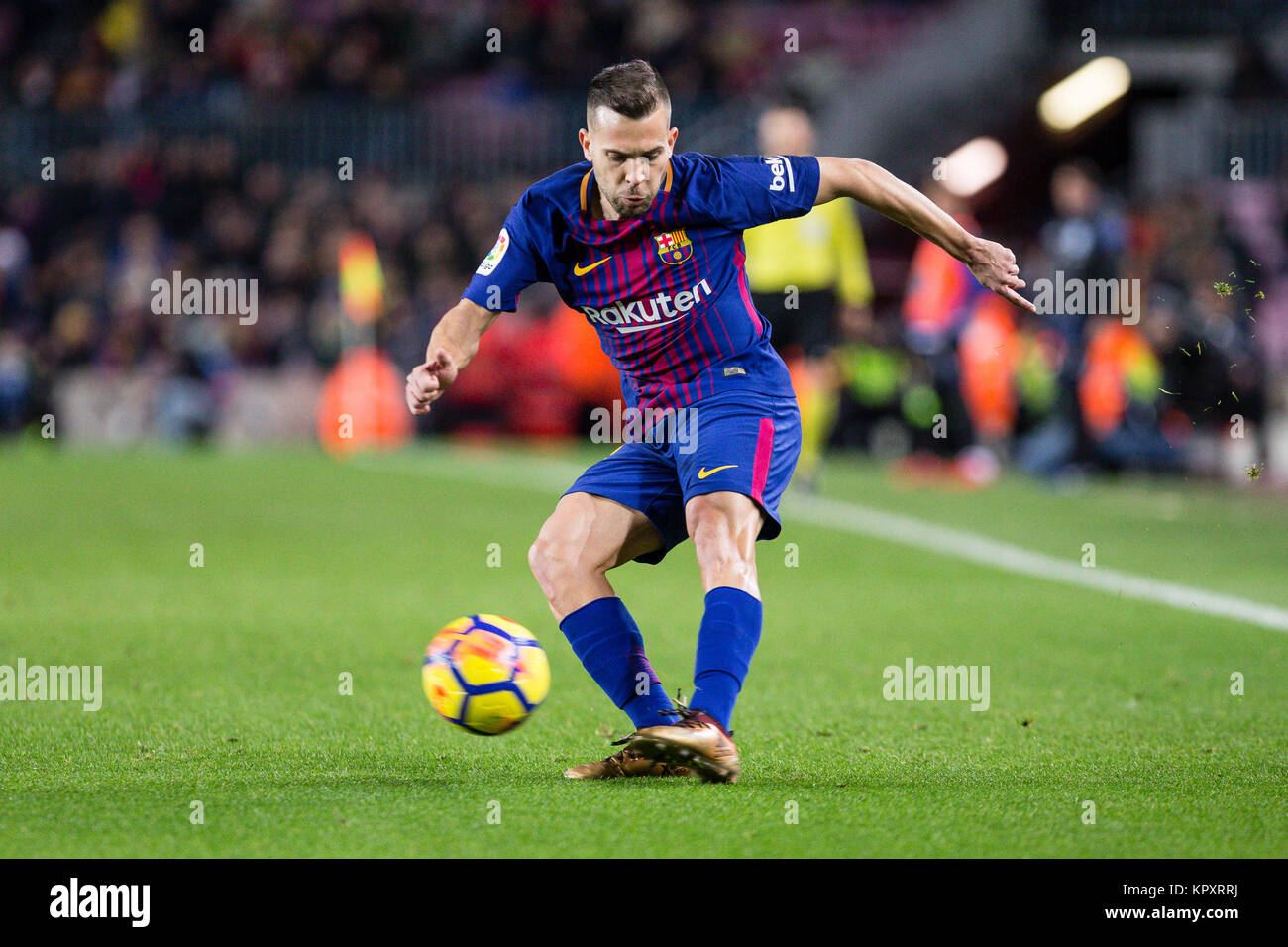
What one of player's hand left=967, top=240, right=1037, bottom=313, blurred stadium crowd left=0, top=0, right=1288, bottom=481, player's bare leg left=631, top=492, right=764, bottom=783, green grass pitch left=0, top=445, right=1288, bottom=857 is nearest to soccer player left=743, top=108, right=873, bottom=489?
blurred stadium crowd left=0, top=0, right=1288, bottom=481

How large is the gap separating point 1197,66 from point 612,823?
18.6 m

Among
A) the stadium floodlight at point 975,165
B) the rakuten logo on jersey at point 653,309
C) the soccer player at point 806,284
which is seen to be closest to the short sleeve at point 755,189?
the rakuten logo on jersey at point 653,309

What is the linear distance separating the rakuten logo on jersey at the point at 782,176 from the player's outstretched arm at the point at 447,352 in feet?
2.83

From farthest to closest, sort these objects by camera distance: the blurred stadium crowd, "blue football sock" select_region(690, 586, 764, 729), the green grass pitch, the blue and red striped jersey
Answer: the blurred stadium crowd < the blue and red striped jersey < "blue football sock" select_region(690, 586, 764, 729) < the green grass pitch

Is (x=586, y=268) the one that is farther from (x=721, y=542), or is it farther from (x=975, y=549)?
(x=975, y=549)

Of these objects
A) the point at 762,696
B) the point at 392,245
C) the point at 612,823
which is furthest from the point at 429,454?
the point at 612,823

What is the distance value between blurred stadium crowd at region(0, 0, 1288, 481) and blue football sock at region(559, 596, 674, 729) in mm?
8004

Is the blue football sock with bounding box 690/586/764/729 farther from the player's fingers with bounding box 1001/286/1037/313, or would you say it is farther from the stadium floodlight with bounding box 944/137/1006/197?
the stadium floodlight with bounding box 944/137/1006/197

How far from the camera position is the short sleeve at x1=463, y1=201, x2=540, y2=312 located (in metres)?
4.79

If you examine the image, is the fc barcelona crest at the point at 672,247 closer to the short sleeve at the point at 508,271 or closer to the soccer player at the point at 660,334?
the soccer player at the point at 660,334

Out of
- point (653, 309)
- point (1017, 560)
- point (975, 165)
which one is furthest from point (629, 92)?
point (975, 165)

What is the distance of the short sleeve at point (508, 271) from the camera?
15.7ft

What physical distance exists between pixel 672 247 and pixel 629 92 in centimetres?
50
